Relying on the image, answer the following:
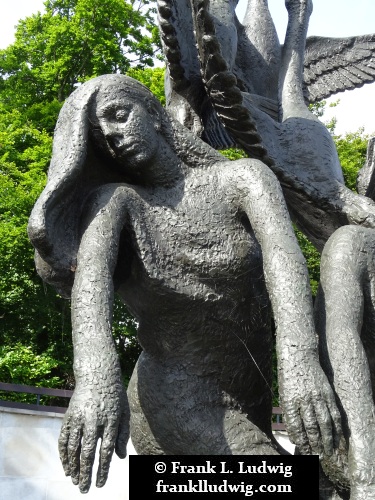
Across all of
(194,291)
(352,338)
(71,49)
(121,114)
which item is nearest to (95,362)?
(194,291)

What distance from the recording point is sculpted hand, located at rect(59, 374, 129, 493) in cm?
221

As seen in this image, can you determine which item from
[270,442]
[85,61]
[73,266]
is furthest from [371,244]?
[85,61]

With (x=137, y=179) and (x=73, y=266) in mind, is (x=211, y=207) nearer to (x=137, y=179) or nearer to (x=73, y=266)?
(x=137, y=179)

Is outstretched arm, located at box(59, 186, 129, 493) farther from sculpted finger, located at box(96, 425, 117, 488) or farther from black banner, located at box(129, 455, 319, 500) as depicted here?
black banner, located at box(129, 455, 319, 500)

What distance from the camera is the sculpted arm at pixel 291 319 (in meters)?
2.27

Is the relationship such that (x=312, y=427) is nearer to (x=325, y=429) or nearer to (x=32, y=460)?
(x=325, y=429)

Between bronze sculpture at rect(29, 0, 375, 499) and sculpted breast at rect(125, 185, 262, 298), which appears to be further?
sculpted breast at rect(125, 185, 262, 298)

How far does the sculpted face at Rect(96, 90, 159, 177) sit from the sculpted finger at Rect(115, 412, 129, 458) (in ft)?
3.27

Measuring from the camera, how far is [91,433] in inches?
87.1

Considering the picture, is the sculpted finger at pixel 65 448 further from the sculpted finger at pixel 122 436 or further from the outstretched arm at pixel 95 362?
the sculpted finger at pixel 122 436

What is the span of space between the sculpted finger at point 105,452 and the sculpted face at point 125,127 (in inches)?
41.6


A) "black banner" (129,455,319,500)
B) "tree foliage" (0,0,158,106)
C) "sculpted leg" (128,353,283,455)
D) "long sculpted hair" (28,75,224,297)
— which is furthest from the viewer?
"tree foliage" (0,0,158,106)

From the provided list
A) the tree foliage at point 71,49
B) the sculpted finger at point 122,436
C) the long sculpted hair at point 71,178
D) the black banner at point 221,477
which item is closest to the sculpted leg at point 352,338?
the black banner at point 221,477

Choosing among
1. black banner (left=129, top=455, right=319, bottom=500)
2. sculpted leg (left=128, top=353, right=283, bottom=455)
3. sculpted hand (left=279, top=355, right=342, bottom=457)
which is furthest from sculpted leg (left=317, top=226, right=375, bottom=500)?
sculpted leg (left=128, top=353, right=283, bottom=455)
